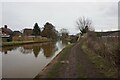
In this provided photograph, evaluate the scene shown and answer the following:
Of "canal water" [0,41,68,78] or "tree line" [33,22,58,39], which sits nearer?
"canal water" [0,41,68,78]

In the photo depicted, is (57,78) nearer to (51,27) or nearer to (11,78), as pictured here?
(11,78)

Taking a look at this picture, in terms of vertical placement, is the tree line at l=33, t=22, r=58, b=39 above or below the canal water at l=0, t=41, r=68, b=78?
above

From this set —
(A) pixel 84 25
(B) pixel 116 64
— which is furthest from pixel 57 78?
(A) pixel 84 25

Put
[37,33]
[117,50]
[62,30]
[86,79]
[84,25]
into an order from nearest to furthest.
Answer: [86,79] → [117,50] → [84,25] → [37,33] → [62,30]

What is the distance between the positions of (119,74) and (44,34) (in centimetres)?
8716

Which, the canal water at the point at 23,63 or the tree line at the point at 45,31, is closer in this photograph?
the canal water at the point at 23,63

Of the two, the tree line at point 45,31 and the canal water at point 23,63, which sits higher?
the tree line at point 45,31

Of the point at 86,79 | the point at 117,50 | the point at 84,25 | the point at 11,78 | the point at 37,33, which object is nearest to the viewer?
→ the point at 86,79

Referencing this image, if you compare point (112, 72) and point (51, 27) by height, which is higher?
point (51, 27)

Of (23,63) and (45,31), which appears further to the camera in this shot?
(45,31)

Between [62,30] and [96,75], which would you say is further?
[62,30]

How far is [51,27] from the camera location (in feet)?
323

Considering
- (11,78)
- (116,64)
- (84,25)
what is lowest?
(11,78)

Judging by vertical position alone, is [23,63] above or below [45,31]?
below
